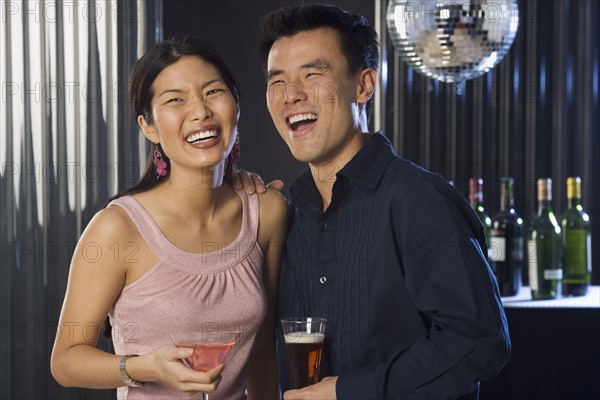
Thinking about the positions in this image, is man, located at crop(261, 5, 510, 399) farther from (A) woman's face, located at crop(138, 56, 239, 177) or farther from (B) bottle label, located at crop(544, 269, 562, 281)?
(B) bottle label, located at crop(544, 269, 562, 281)

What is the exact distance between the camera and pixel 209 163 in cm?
206

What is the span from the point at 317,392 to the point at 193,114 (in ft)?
→ 2.40

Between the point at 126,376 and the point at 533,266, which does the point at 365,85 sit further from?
the point at 533,266

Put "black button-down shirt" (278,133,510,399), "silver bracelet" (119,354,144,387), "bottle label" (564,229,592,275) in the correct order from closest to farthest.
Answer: "black button-down shirt" (278,133,510,399), "silver bracelet" (119,354,144,387), "bottle label" (564,229,592,275)

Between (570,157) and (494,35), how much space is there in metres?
1.48

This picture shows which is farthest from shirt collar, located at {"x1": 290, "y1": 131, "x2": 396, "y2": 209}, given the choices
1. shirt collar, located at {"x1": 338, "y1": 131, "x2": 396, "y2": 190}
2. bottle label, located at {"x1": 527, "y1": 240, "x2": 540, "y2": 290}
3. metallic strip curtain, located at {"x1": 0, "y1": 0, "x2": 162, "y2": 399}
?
metallic strip curtain, located at {"x1": 0, "y1": 0, "x2": 162, "y2": 399}

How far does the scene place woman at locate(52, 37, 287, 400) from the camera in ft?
6.54

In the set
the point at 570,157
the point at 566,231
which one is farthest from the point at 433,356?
the point at 570,157

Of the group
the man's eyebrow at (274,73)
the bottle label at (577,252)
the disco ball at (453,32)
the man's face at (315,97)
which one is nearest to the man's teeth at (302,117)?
the man's face at (315,97)

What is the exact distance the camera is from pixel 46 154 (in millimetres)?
3527

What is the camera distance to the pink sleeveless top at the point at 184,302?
6.64ft

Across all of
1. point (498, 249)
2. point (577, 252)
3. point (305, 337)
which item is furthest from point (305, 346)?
point (577, 252)

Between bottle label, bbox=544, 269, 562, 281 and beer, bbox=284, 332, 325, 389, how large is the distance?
5.26ft

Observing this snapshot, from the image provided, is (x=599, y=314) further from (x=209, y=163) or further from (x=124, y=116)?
(x=124, y=116)
